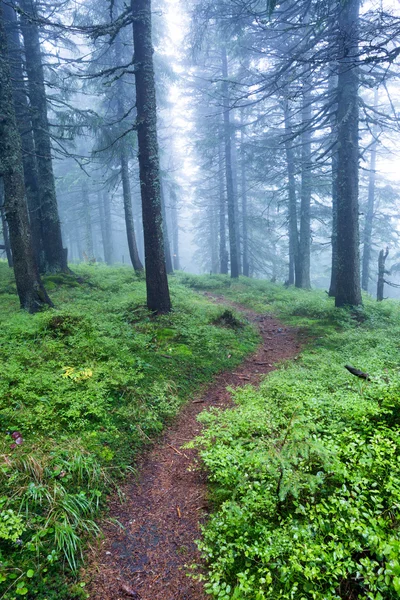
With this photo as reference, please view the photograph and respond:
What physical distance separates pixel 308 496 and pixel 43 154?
1479 cm

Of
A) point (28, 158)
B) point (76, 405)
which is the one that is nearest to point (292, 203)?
point (28, 158)

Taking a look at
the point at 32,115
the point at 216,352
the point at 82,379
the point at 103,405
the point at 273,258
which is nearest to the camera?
the point at 103,405

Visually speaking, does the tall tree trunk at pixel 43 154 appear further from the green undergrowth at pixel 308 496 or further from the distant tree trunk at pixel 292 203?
the distant tree trunk at pixel 292 203

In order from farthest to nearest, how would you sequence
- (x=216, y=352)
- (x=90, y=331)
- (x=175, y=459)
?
(x=216, y=352) < (x=90, y=331) < (x=175, y=459)

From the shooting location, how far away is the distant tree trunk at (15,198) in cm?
768

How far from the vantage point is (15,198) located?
310 inches

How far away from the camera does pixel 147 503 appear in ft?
12.5

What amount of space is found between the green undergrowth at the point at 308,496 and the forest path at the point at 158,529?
236mm

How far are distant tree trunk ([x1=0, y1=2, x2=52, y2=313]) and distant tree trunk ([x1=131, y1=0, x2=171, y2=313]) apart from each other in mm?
3092

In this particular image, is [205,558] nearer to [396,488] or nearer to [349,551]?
[349,551]

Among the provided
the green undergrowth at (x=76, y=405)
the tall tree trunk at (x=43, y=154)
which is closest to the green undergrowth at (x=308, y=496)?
the green undergrowth at (x=76, y=405)

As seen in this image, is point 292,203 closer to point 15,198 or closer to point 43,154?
point 43,154

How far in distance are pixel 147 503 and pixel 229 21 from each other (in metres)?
14.3

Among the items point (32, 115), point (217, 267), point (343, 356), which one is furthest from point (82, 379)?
point (217, 267)
